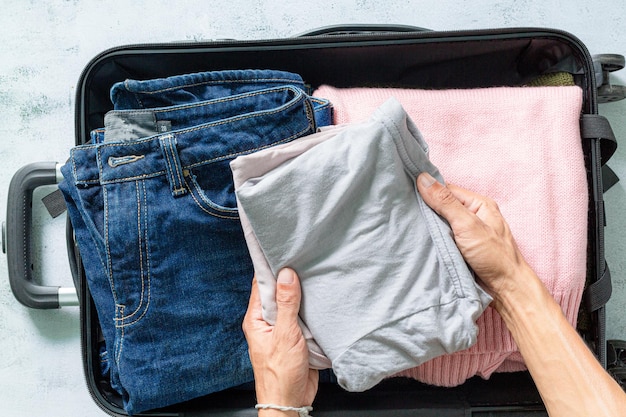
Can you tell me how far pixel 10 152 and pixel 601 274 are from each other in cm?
98

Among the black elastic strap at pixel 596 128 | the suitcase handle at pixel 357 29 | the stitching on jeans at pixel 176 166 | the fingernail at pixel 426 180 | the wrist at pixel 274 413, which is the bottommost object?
the wrist at pixel 274 413

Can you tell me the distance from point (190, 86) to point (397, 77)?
0.32 metres

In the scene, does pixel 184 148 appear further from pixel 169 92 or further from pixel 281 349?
pixel 281 349

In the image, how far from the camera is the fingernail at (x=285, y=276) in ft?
2.03

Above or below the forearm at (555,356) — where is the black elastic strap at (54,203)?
above

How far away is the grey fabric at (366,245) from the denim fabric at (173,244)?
7 centimetres

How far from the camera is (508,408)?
28.7 inches

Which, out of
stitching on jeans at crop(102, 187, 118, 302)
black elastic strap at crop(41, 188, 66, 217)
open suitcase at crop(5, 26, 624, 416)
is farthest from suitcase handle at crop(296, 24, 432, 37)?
black elastic strap at crop(41, 188, 66, 217)

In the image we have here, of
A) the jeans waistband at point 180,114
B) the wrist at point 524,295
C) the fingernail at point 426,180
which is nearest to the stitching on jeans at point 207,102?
the jeans waistband at point 180,114

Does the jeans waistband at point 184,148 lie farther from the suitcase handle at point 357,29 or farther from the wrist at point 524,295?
the wrist at point 524,295

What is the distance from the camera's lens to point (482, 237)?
623 millimetres

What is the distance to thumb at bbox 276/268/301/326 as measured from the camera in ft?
2.03

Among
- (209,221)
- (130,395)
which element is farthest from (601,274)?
(130,395)

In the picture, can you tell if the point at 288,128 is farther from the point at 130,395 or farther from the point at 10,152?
the point at 10,152
